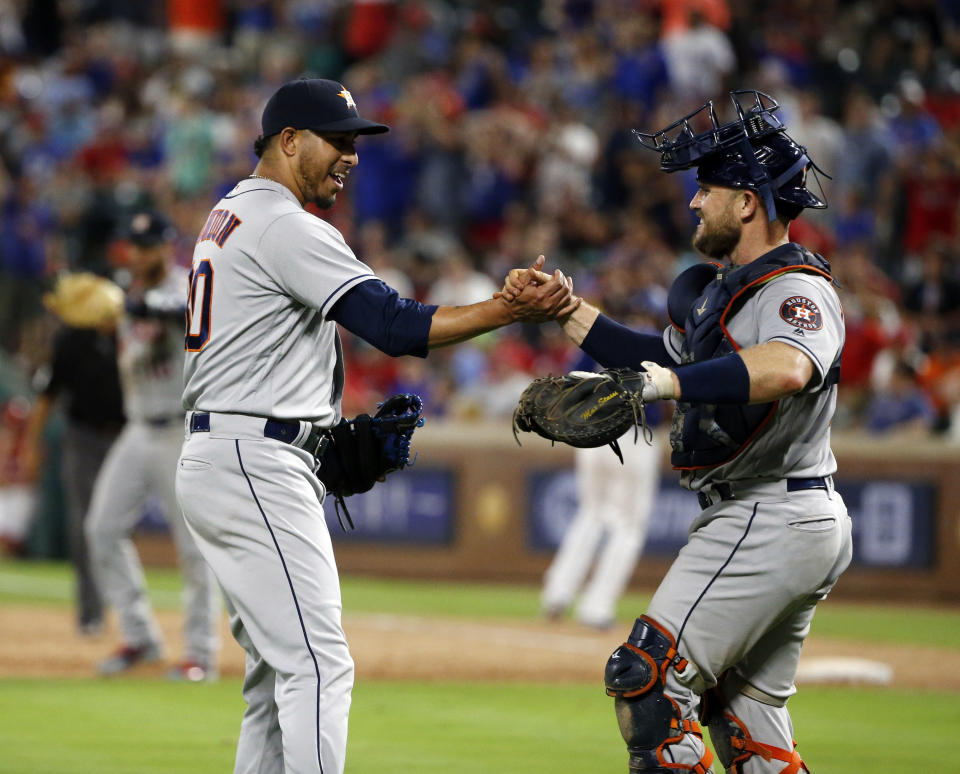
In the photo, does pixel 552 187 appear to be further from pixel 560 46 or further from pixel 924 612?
pixel 924 612

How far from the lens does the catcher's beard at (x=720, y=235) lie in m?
4.67

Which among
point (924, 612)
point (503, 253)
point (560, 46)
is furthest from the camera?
point (560, 46)

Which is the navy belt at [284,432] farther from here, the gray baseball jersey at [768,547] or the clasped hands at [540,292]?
the gray baseball jersey at [768,547]

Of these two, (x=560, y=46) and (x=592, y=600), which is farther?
(x=560, y=46)

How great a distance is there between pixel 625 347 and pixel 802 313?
801mm

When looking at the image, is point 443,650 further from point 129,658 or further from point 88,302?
point 88,302

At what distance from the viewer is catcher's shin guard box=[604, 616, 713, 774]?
4.30 metres

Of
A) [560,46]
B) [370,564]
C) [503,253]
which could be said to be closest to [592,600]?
[370,564]

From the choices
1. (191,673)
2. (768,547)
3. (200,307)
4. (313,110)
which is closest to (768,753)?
(768,547)

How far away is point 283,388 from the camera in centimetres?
457

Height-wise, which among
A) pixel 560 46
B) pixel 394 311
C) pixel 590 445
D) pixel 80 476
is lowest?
pixel 80 476

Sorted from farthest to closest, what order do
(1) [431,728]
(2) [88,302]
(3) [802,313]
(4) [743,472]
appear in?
(2) [88,302], (1) [431,728], (4) [743,472], (3) [802,313]

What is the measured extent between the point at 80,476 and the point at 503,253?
726 cm

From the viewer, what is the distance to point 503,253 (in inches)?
662
